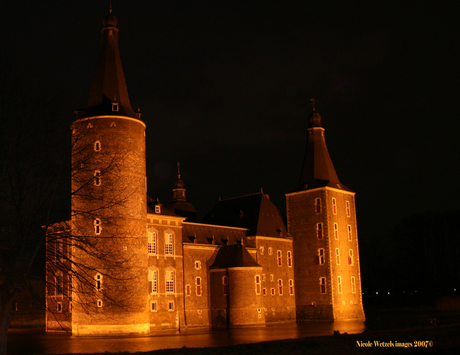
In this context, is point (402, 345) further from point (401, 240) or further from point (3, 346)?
point (401, 240)

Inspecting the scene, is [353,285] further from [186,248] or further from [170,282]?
[170,282]

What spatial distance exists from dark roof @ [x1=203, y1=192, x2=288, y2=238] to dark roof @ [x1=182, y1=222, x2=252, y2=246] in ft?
5.11

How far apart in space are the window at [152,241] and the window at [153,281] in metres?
1.52

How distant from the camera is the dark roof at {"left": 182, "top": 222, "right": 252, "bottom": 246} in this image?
48888 millimetres

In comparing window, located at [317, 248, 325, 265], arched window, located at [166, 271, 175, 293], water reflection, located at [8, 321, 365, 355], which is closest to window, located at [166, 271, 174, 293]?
arched window, located at [166, 271, 175, 293]

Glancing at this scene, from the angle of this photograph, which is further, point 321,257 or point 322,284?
point 321,257

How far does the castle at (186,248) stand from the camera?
120 ft

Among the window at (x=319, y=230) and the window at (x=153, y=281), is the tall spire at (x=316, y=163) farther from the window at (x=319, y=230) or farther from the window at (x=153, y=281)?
the window at (x=153, y=281)

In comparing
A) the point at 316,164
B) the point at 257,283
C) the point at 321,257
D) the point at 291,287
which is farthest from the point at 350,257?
the point at 257,283

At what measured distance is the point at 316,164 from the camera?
58188 millimetres

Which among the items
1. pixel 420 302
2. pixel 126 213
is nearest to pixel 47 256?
pixel 126 213

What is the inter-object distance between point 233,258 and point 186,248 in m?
4.06

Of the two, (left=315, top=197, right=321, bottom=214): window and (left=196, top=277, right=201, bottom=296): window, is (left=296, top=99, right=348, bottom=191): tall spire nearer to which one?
(left=315, top=197, right=321, bottom=214): window

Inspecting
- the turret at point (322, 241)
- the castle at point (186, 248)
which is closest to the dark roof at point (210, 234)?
the castle at point (186, 248)
